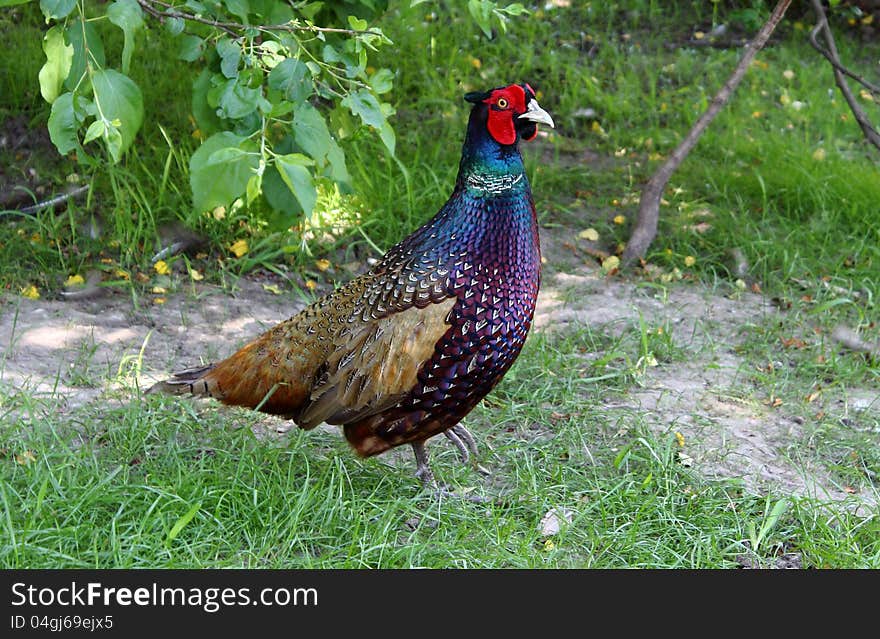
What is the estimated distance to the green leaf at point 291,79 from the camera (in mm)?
2822

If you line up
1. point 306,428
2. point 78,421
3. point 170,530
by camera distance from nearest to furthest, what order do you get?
point 170,530 → point 306,428 → point 78,421

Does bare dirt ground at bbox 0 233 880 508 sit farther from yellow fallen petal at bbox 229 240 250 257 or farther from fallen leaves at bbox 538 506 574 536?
fallen leaves at bbox 538 506 574 536

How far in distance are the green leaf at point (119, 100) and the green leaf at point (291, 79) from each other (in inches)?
14.3

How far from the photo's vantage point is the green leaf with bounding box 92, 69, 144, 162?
278cm

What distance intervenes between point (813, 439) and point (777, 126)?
298 cm

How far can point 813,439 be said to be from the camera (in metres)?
3.83

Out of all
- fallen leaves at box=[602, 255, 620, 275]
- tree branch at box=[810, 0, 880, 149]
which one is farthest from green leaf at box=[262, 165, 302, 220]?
tree branch at box=[810, 0, 880, 149]

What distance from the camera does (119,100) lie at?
280cm

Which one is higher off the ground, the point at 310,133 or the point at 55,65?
the point at 55,65

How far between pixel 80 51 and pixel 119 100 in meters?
0.17

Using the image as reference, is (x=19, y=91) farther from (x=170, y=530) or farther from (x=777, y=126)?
(x=777, y=126)

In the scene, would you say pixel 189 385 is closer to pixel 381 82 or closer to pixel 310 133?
pixel 310 133

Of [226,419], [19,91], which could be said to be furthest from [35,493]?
[19,91]

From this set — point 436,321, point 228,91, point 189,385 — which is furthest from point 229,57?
point 189,385
